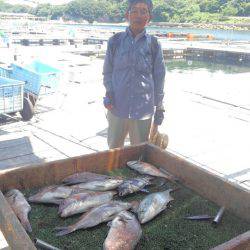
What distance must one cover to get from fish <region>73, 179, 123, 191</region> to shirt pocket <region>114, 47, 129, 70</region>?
1674 mm

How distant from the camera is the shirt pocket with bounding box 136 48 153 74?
419 cm

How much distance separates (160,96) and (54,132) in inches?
157

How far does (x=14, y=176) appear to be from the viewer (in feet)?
9.62

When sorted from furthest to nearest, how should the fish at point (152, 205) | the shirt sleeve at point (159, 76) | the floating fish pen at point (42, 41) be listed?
the floating fish pen at point (42, 41), the shirt sleeve at point (159, 76), the fish at point (152, 205)

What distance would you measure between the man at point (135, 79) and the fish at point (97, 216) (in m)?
1.83

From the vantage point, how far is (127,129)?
15.3 feet

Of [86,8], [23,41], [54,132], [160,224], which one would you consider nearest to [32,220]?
[160,224]

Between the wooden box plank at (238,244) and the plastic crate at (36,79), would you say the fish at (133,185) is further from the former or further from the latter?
the plastic crate at (36,79)

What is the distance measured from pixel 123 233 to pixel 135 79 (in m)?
2.34

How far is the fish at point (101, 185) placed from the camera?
2.95 meters

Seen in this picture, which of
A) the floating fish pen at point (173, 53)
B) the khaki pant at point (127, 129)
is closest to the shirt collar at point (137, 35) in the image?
the khaki pant at point (127, 129)

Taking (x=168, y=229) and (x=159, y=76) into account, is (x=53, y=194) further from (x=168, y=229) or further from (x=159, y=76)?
(x=159, y=76)

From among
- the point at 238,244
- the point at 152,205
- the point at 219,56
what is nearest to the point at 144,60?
the point at 152,205

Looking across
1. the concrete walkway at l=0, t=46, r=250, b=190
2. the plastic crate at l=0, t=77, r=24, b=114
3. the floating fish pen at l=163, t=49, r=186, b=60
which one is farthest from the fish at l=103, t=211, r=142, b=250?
the floating fish pen at l=163, t=49, r=186, b=60
